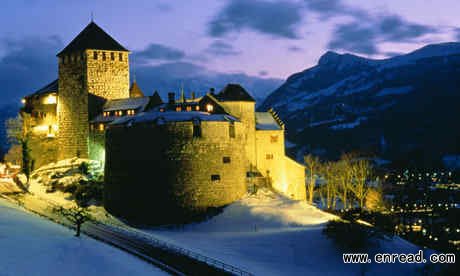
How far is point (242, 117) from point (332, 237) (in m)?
21.5

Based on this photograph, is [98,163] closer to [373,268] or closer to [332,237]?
[332,237]

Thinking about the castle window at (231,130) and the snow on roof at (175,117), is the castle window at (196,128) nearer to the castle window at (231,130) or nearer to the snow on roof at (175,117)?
the snow on roof at (175,117)

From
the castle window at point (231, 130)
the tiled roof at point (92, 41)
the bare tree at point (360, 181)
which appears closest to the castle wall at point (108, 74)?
the tiled roof at point (92, 41)

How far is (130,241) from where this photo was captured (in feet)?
107

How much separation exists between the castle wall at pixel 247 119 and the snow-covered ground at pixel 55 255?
85.1ft

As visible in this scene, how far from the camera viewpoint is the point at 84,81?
57.6m

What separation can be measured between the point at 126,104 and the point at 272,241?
27606 millimetres

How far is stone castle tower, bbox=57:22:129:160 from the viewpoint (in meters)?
57.6

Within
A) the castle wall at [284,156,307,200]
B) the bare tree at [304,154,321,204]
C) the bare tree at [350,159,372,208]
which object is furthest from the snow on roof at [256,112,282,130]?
the bare tree at [350,159,372,208]

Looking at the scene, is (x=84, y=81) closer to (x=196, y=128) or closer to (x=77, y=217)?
(x=196, y=128)

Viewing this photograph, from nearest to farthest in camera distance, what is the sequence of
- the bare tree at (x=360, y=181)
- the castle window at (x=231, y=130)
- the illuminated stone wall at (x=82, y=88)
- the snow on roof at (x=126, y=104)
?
the castle window at (x=231, y=130) < the bare tree at (x=360, y=181) < the snow on roof at (x=126, y=104) < the illuminated stone wall at (x=82, y=88)

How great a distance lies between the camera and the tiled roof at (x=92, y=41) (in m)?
58.1

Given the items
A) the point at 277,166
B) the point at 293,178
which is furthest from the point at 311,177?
the point at 277,166

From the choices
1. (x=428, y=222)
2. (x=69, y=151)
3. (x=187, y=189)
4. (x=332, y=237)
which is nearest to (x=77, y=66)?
(x=69, y=151)
